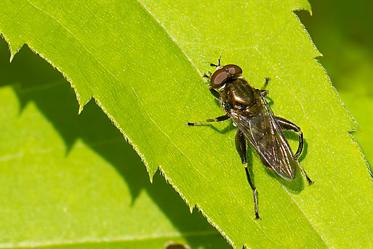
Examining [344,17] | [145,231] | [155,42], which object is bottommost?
[344,17]

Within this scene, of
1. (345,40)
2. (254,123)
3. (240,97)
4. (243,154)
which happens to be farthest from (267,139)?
(345,40)

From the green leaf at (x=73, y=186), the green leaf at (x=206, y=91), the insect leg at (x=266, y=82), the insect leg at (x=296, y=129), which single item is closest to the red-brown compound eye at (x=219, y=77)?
the green leaf at (x=206, y=91)

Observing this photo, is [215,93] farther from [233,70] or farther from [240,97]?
[240,97]

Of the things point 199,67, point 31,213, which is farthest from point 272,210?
point 31,213

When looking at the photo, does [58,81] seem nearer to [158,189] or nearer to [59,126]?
[59,126]

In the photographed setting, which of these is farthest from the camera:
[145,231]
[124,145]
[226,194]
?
[124,145]

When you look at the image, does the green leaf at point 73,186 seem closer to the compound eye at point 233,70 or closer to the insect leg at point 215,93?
the insect leg at point 215,93
